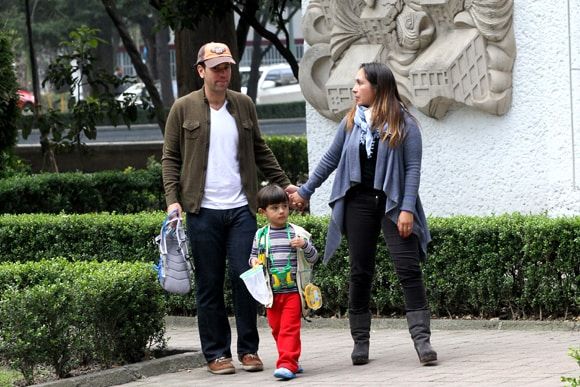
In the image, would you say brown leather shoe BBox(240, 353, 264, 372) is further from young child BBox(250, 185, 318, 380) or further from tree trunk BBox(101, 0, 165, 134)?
tree trunk BBox(101, 0, 165, 134)

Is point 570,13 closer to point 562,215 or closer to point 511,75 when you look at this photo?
point 511,75

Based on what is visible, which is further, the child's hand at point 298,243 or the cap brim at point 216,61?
the cap brim at point 216,61

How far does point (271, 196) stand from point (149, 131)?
29321mm

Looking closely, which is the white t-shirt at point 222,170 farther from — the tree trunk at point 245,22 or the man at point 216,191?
the tree trunk at point 245,22

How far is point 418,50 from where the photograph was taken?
10.3 metres

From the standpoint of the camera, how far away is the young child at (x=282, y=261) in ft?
24.9

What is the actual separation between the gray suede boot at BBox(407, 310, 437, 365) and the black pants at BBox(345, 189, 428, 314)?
0.05 meters

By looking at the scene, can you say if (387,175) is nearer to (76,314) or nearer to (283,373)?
(283,373)

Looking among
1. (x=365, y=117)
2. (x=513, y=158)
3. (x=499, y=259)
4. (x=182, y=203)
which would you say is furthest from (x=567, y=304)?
(x=182, y=203)

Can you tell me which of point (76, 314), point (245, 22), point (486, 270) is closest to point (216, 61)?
point (76, 314)

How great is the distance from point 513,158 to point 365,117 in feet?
8.85

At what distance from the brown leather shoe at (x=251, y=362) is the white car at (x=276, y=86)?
3432 centimetres

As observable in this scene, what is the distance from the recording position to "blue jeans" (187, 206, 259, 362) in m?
7.87

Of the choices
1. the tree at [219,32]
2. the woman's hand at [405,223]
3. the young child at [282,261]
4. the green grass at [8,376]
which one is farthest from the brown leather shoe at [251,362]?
the tree at [219,32]
